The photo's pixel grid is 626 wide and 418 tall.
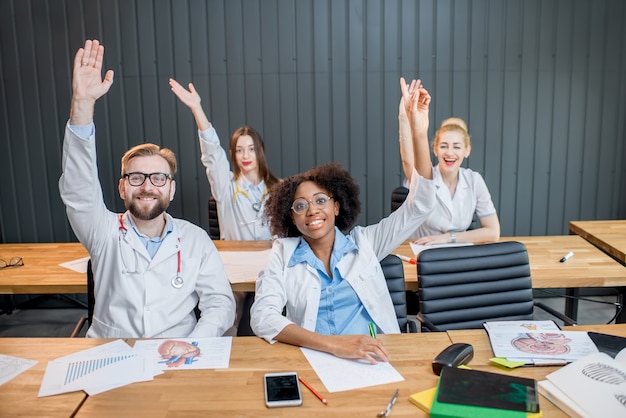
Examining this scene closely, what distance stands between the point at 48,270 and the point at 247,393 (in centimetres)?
189

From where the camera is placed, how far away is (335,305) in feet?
7.68

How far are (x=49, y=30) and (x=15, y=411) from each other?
152 inches

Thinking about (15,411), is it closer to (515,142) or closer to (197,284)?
(197,284)

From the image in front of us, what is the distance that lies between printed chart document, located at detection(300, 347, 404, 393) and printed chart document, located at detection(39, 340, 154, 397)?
514mm

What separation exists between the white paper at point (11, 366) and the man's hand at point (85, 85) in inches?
32.9

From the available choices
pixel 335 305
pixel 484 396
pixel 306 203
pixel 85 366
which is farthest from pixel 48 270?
pixel 484 396

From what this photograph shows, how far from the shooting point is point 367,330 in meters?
2.34

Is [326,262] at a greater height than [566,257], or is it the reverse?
[326,262]

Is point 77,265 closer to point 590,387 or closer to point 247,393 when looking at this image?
point 247,393

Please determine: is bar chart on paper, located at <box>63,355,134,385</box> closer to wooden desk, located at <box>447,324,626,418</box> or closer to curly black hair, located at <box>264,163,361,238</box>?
curly black hair, located at <box>264,163,361,238</box>

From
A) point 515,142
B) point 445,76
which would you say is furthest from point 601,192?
point 445,76

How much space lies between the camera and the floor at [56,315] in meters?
4.40

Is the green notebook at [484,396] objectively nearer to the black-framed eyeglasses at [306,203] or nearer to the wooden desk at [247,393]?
the wooden desk at [247,393]

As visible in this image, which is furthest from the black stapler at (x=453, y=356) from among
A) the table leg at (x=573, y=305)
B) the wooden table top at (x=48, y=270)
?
the table leg at (x=573, y=305)
